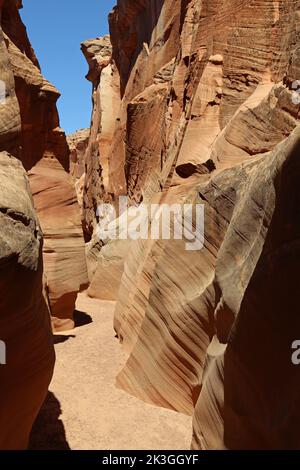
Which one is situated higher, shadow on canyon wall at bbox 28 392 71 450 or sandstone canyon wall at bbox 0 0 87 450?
sandstone canyon wall at bbox 0 0 87 450

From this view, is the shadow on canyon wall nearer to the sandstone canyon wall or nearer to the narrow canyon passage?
the narrow canyon passage

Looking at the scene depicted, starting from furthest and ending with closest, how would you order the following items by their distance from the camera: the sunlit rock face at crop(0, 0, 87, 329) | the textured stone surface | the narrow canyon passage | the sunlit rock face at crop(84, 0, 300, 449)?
the sunlit rock face at crop(0, 0, 87, 329) < the narrow canyon passage < the sunlit rock face at crop(84, 0, 300, 449) < the textured stone surface

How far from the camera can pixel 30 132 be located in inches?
414

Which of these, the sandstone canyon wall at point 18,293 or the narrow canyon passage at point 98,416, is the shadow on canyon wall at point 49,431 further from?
the sandstone canyon wall at point 18,293

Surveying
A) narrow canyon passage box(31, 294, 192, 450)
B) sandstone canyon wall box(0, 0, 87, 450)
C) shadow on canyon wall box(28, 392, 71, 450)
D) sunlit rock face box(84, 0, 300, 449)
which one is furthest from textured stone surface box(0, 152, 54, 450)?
sunlit rock face box(84, 0, 300, 449)

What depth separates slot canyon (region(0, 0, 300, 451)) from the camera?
369 centimetres

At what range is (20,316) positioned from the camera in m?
3.69

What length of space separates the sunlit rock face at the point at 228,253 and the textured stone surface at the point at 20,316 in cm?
157

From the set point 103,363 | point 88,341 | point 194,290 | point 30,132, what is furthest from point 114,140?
point 194,290

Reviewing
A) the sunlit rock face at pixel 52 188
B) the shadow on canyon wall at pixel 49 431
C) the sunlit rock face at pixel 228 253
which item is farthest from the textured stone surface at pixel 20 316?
the sunlit rock face at pixel 52 188

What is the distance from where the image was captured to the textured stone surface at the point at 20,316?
3488 millimetres

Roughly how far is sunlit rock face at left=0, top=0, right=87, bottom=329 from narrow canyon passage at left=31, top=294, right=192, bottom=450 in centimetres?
201

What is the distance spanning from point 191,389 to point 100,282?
314 inches

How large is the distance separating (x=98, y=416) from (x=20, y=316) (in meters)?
3.08
